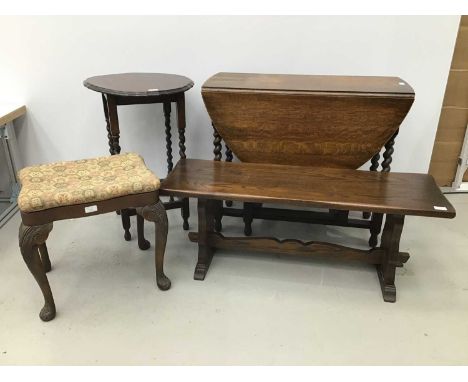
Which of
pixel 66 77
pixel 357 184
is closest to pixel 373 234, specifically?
pixel 357 184

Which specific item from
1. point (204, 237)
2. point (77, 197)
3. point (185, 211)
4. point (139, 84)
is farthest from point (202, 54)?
point (77, 197)

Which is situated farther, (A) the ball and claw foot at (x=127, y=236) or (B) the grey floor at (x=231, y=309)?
(A) the ball and claw foot at (x=127, y=236)

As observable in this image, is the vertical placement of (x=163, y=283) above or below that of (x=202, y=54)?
below

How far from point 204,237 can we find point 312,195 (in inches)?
24.6

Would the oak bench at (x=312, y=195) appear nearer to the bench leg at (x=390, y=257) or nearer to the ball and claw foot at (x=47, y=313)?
the bench leg at (x=390, y=257)

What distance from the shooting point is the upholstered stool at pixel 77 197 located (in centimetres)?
159

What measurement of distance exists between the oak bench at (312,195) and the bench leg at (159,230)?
0.10 metres

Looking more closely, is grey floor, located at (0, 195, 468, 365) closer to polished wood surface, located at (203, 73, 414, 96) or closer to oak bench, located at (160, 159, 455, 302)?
oak bench, located at (160, 159, 455, 302)

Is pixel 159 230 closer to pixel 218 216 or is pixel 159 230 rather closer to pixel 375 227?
pixel 218 216

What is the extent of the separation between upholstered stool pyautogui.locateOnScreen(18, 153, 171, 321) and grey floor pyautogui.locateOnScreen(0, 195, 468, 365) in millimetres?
156

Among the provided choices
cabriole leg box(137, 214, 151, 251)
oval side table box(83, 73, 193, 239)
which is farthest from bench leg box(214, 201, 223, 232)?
cabriole leg box(137, 214, 151, 251)

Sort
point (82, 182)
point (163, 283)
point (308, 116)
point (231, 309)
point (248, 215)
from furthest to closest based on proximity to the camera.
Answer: point (248, 215)
point (308, 116)
point (163, 283)
point (231, 309)
point (82, 182)

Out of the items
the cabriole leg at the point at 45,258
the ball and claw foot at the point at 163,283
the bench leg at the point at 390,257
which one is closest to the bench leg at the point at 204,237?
the ball and claw foot at the point at 163,283

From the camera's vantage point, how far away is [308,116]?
6.75 ft
